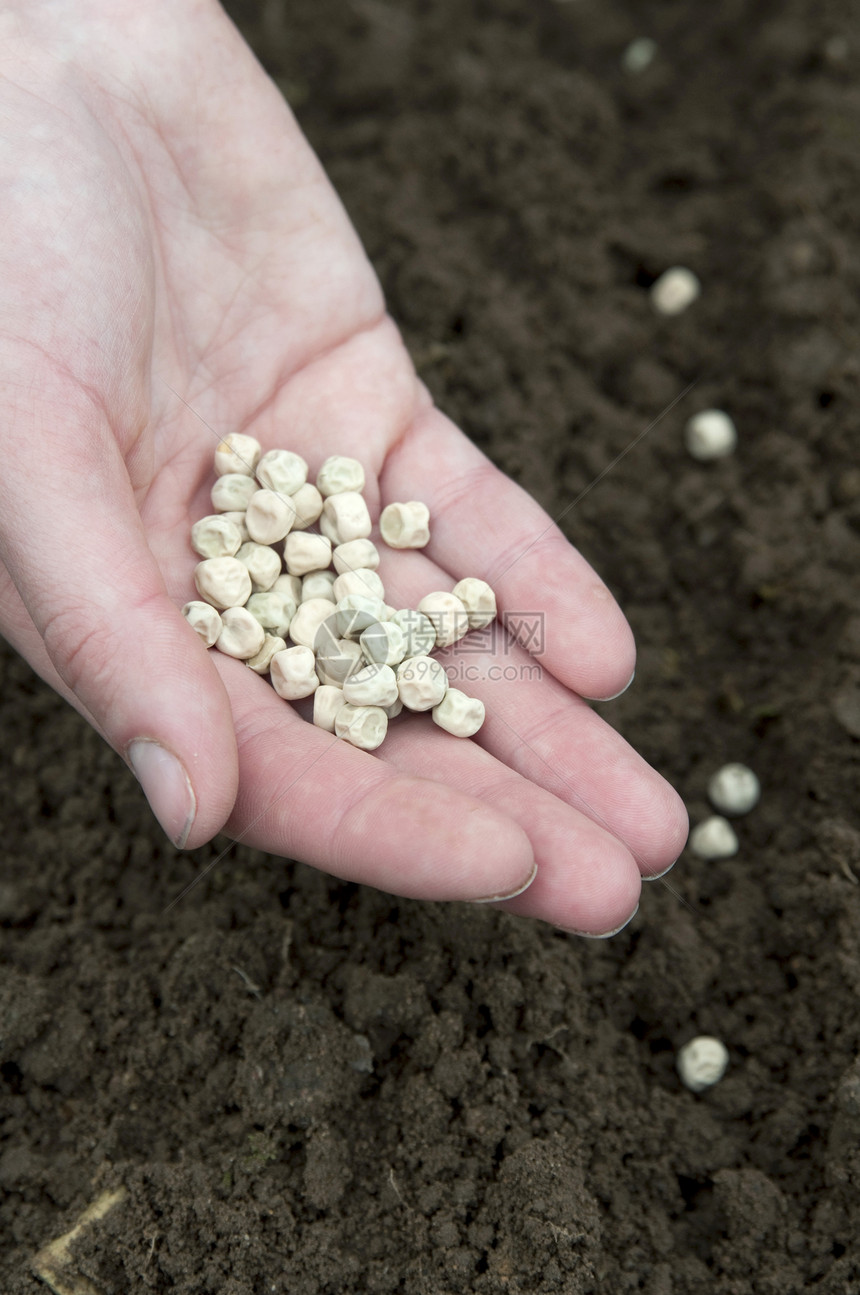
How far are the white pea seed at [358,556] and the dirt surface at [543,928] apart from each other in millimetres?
712

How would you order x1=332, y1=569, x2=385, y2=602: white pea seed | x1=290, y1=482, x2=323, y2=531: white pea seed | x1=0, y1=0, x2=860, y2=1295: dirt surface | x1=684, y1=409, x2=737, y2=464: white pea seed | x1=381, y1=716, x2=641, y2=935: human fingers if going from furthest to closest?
x1=684, y1=409, x2=737, y2=464: white pea seed
x1=290, y1=482, x2=323, y2=531: white pea seed
x1=332, y1=569, x2=385, y2=602: white pea seed
x1=0, y1=0, x2=860, y2=1295: dirt surface
x1=381, y1=716, x2=641, y2=935: human fingers

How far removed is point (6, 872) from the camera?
247 cm

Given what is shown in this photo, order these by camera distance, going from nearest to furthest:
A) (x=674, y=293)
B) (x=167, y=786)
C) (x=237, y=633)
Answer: (x=167, y=786) → (x=237, y=633) → (x=674, y=293)

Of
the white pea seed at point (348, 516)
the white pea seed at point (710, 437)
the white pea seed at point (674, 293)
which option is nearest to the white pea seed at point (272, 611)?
the white pea seed at point (348, 516)

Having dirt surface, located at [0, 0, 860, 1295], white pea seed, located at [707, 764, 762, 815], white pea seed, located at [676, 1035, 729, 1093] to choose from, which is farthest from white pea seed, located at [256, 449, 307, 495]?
white pea seed, located at [676, 1035, 729, 1093]

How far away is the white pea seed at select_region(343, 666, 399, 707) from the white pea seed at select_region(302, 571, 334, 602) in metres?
0.35

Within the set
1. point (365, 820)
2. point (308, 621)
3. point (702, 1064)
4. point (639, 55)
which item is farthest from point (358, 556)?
point (639, 55)

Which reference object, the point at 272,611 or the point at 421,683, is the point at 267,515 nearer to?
the point at 272,611

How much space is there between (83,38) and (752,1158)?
2.91 meters

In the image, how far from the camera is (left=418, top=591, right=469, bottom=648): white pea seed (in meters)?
Result: 2.34

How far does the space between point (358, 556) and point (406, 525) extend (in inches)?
5.2

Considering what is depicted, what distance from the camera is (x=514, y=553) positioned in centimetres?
241

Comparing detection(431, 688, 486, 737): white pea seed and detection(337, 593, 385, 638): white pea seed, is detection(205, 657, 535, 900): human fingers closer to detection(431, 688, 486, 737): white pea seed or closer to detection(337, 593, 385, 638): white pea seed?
detection(431, 688, 486, 737): white pea seed

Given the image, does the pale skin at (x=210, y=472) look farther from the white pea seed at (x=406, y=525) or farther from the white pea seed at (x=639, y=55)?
the white pea seed at (x=639, y=55)
